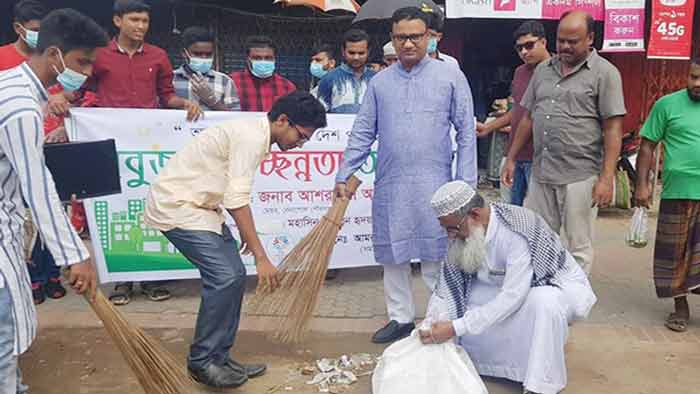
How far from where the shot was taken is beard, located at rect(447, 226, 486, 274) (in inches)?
101

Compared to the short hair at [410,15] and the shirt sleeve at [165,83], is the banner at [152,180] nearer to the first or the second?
the shirt sleeve at [165,83]

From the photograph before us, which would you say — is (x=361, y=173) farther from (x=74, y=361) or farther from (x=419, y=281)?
(x=74, y=361)

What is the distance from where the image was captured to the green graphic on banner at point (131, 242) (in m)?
3.91

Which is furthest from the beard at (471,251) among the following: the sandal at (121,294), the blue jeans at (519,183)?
the sandal at (121,294)

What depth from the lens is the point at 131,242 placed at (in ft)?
13.0

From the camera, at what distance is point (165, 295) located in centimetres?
409

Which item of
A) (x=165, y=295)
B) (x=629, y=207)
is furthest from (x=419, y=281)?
(x=629, y=207)

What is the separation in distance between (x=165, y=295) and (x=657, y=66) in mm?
7143

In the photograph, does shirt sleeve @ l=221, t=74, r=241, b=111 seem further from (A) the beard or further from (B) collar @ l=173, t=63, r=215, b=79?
(A) the beard

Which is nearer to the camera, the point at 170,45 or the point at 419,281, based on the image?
the point at 419,281

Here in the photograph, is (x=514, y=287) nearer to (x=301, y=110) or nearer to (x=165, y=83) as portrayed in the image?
(x=301, y=110)

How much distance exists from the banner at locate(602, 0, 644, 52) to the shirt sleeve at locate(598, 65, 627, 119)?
167 inches

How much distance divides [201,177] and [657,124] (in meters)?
2.60

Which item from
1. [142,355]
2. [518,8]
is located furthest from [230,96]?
[518,8]
